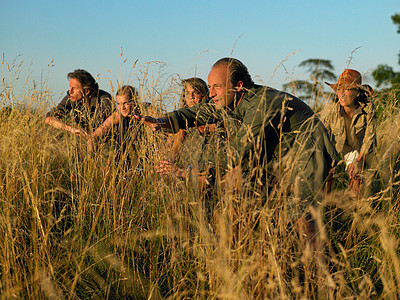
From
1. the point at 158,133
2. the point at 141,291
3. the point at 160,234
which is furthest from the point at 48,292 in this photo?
the point at 158,133

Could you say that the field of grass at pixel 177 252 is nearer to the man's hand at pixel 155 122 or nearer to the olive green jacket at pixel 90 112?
the man's hand at pixel 155 122

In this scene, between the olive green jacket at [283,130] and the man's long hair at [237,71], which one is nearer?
the olive green jacket at [283,130]

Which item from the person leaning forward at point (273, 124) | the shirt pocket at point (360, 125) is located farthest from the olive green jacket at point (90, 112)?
the shirt pocket at point (360, 125)

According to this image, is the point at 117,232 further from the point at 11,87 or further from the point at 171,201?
the point at 11,87

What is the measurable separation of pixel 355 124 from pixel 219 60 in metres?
1.82

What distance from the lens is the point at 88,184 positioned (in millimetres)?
2404

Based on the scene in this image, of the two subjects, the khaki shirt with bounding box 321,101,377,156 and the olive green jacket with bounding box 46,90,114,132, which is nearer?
the olive green jacket with bounding box 46,90,114,132

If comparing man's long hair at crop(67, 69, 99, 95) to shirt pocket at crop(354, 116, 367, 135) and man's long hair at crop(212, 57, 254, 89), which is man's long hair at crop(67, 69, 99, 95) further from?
shirt pocket at crop(354, 116, 367, 135)

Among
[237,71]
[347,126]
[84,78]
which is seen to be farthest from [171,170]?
[84,78]

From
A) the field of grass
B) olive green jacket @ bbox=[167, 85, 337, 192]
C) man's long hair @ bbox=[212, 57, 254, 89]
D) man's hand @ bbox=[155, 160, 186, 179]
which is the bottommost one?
the field of grass

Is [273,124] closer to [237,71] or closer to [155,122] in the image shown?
[237,71]

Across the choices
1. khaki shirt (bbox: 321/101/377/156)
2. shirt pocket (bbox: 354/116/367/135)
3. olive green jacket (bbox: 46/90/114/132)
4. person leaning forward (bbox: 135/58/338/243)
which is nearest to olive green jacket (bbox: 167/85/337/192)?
person leaning forward (bbox: 135/58/338/243)

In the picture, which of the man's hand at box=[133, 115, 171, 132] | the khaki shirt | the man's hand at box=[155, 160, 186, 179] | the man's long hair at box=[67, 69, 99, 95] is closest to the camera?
the man's hand at box=[155, 160, 186, 179]

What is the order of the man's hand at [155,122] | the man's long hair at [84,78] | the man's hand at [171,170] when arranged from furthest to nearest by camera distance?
the man's long hair at [84,78], the man's hand at [155,122], the man's hand at [171,170]
